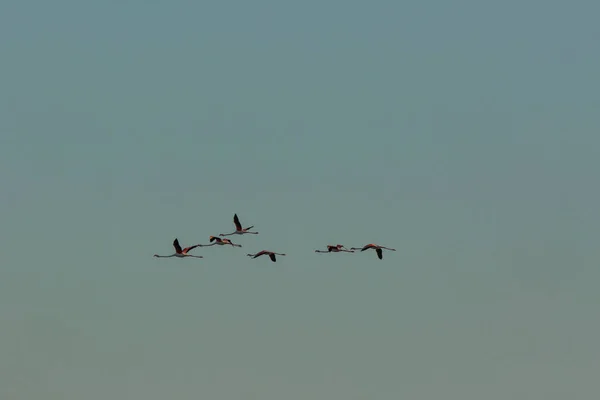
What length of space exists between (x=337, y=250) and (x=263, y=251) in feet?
42.7

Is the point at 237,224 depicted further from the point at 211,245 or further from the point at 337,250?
the point at 337,250

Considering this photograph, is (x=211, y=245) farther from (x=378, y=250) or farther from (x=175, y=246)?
(x=378, y=250)

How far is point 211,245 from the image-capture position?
12256 centimetres

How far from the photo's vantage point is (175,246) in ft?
405

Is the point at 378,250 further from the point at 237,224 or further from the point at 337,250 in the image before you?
the point at 237,224

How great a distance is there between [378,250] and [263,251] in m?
18.0

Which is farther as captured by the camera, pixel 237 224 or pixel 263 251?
pixel 237 224

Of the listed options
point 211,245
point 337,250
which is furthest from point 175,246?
point 337,250

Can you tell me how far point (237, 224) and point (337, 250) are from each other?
16329 mm

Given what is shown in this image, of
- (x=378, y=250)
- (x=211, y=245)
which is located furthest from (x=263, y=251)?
(x=378, y=250)

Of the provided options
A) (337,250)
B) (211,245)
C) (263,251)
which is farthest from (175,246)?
(337,250)

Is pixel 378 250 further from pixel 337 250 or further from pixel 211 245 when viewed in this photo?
pixel 211 245

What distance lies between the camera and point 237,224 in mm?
129375

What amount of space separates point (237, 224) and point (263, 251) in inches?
449
